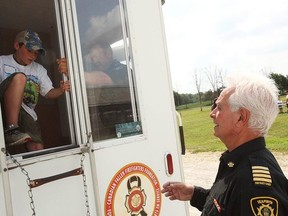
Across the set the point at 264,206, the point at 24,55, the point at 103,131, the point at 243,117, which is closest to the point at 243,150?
the point at 243,117

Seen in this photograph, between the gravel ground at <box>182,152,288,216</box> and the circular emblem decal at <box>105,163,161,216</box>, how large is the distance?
11.0ft

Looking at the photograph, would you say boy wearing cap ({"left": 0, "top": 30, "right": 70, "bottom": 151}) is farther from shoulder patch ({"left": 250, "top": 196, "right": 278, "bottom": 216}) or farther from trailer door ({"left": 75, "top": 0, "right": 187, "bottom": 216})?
shoulder patch ({"left": 250, "top": 196, "right": 278, "bottom": 216})

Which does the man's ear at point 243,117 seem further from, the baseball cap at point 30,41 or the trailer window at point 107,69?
the baseball cap at point 30,41

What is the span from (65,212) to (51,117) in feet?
3.18

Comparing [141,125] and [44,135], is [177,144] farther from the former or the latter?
[44,135]

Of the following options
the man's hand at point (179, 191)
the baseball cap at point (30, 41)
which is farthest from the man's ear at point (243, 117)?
the baseball cap at point (30, 41)

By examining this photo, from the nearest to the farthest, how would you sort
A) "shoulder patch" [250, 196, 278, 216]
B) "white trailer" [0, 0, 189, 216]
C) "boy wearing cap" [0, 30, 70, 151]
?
"shoulder patch" [250, 196, 278, 216] → "white trailer" [0, 0, 189, 216] → "boy wearing cap" [0, 30, 70, 151]

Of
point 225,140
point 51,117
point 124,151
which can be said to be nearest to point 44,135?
point 51,117

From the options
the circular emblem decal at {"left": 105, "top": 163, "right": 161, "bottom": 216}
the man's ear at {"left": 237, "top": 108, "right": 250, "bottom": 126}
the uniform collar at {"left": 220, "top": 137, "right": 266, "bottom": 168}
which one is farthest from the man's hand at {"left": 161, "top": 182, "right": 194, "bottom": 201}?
the man's ear at {"left": 237, "top": 108, "right": 250, "bottom": 126}

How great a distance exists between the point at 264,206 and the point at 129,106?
1228 millimetres

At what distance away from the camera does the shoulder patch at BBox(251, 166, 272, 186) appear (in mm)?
1484

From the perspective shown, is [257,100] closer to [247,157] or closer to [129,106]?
[247,157]

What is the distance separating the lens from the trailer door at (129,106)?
7.17 feet

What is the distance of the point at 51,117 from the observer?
2693 millimetres
